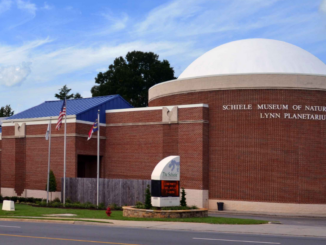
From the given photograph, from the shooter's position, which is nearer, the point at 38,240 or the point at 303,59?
the point at 38,240

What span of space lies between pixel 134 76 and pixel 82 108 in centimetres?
3696

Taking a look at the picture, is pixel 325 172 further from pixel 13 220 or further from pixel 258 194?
pixel 13 220

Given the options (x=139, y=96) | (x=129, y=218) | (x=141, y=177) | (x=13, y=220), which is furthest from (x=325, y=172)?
(x=139, y=96)

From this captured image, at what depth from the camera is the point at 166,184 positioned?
86.1 feet

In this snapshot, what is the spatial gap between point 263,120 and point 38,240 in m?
23.5

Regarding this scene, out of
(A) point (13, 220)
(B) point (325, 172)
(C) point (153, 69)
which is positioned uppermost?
(C) point (153, 69)

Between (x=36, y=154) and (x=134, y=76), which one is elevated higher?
(x=134, y=76)

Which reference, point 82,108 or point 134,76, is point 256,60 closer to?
point 82,108

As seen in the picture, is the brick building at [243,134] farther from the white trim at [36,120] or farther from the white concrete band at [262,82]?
the white trim at [36,120]

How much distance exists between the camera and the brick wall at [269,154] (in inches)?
1363

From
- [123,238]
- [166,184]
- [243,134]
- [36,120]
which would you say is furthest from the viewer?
[36,120]

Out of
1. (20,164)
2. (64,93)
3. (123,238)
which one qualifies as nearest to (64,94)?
(64,93)

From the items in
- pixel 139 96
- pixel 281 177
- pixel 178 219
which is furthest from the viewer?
pixel 139 96

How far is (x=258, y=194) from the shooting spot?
34.9 m
